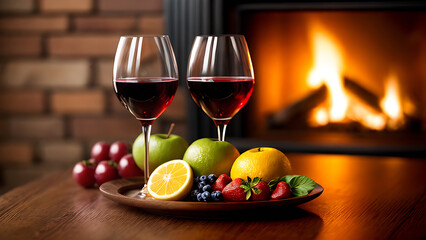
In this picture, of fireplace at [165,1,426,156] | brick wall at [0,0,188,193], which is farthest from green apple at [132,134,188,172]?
brick wall at [0,0,188,193]

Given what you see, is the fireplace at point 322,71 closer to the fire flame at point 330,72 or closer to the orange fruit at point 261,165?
the fire flame at point 330,72

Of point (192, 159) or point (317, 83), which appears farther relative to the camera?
point (317, 83)

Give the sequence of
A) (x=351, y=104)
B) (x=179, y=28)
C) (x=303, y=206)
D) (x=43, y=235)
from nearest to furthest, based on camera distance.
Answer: (x=43, y=235) < (x=303, y=206) < (x=179, y=28) < (x=351, y=104)

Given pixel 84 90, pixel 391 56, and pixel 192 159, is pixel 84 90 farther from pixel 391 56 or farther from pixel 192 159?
pixel 192 159

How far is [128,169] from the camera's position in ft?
3.32

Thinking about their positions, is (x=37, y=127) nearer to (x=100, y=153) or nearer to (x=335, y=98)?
(x=335, y=98)

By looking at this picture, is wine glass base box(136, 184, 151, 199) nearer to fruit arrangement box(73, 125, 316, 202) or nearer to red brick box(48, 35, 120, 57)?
fruit arrangement box(73, 125, 316, 202)

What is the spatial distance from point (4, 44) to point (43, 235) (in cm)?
205

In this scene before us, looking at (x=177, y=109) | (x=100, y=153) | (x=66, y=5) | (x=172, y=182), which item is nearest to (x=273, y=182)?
(x=172, y=182)

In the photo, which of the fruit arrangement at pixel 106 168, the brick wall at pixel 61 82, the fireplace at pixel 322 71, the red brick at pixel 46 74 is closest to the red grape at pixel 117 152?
the fruit arrangement at pixel 106 168

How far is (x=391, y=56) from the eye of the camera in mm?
2432

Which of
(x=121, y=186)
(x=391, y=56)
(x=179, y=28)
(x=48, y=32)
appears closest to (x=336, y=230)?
(x=121, y=186)

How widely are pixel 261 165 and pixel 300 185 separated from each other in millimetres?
63

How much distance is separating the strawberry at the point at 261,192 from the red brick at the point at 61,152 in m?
1.91
